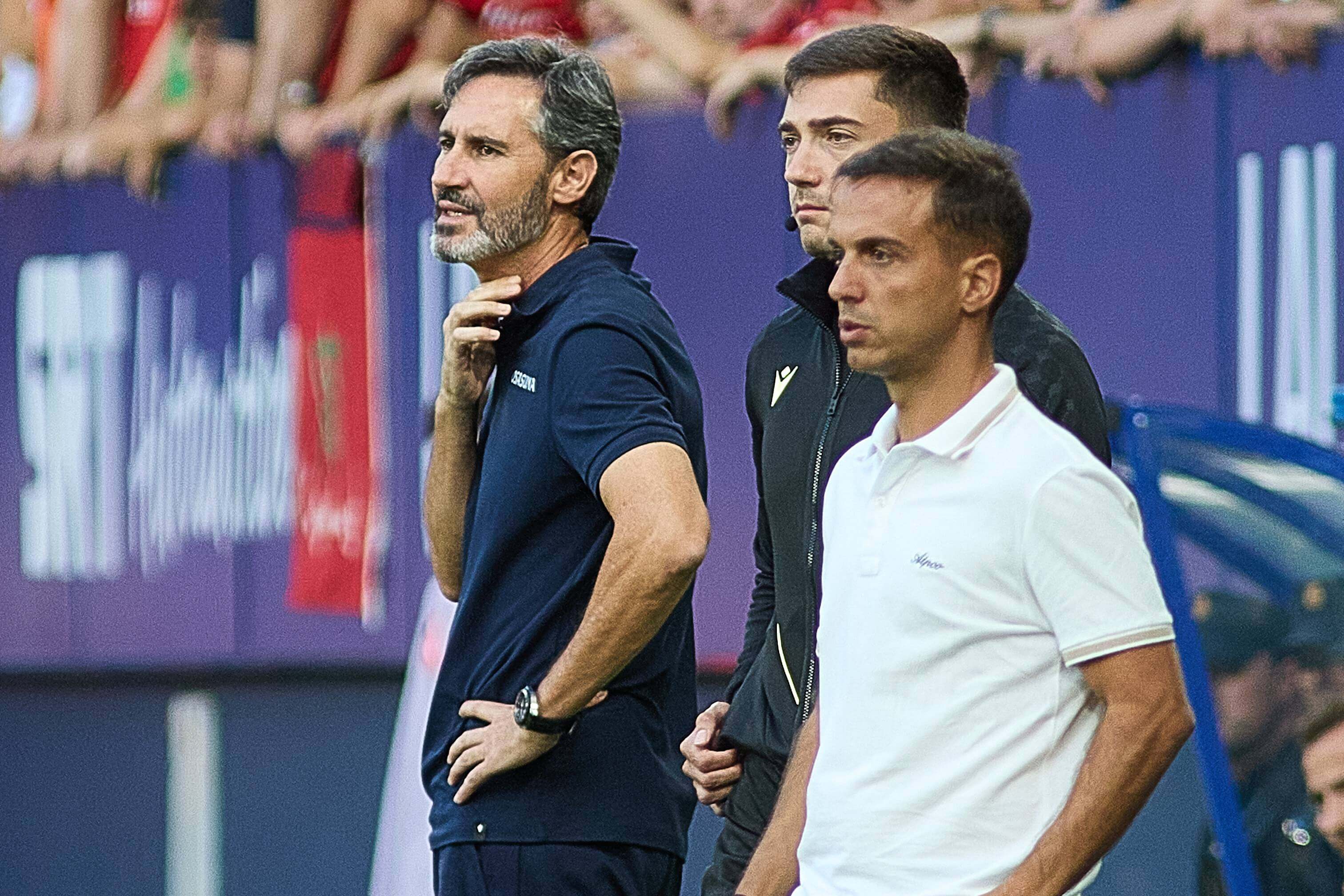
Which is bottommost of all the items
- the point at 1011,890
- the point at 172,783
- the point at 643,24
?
the point at 172,783

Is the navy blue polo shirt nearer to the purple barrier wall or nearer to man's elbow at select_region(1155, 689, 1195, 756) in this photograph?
man's elbow at select_region(1155, 689, 1195, 756)

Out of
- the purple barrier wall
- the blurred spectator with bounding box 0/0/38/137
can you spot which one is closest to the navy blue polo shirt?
the purple barrier wall

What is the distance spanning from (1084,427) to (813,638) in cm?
48

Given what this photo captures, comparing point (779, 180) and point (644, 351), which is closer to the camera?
point (644, 351)

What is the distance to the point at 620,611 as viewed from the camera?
→ 8.38 feet

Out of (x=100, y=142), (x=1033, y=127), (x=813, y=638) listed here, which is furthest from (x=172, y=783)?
(x=813, y=638)

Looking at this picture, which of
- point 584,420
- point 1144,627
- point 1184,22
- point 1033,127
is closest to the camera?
point 1144,627

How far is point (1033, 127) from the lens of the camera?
4523 mm

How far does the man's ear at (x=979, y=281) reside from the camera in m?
1.85

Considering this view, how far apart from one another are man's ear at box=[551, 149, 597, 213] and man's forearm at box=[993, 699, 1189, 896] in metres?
1.40

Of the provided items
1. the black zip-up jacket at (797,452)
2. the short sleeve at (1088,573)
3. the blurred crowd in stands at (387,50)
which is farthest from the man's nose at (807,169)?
the blurred crowd in stands at (387,50)

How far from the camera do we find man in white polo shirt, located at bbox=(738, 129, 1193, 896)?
1.72 metres

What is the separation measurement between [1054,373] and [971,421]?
33 cm

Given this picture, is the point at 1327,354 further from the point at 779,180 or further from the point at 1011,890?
the point at 1011,890
